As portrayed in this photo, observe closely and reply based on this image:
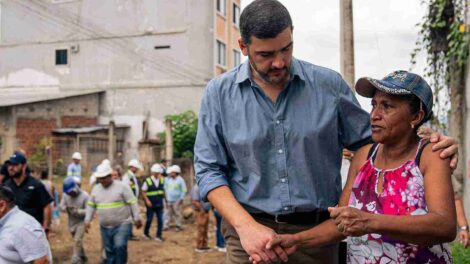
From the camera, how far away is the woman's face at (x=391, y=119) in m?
2.61

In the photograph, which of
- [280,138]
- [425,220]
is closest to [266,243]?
[280,138]

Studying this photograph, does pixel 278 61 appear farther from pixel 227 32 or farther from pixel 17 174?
pixel 227 32

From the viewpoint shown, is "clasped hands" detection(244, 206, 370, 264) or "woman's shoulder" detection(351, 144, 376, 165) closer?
"clasped hands" detection(244, 206, 370, 264)

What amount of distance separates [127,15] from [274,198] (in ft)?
88.7

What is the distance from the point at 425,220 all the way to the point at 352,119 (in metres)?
0.76

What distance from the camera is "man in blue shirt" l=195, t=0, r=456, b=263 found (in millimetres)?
2826

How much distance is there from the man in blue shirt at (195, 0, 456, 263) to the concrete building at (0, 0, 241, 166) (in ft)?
80.3

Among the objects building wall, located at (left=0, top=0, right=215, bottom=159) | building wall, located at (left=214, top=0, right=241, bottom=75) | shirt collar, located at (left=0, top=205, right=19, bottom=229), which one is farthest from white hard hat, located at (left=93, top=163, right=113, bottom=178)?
building wall, located at (left=214, top=0, right=241, bottom=75)

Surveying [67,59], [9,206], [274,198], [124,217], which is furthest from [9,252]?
[67,59]

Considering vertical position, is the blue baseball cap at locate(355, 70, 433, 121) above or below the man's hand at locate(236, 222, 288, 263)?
above

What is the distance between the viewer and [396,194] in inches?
99.9

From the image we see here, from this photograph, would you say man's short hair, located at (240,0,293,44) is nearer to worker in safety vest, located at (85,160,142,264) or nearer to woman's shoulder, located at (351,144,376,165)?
woman's shoulder, located at (351,144,376,165)

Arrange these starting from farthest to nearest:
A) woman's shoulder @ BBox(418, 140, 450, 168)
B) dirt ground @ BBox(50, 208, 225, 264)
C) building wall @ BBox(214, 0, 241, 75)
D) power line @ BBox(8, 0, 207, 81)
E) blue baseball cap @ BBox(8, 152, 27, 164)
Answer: building wall @ BBox(214, 0, 241, 75) → power line @ BBox(8, 0, 207, 81) → dirt ground @ BBox(50, 208, 225, 264) → blue baseball cap @ BBox(8, 152, 27, 164) → woman's shoulder @ BBox(418, 140, 450, 168)

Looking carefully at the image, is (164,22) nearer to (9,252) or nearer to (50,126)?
(50,126)
